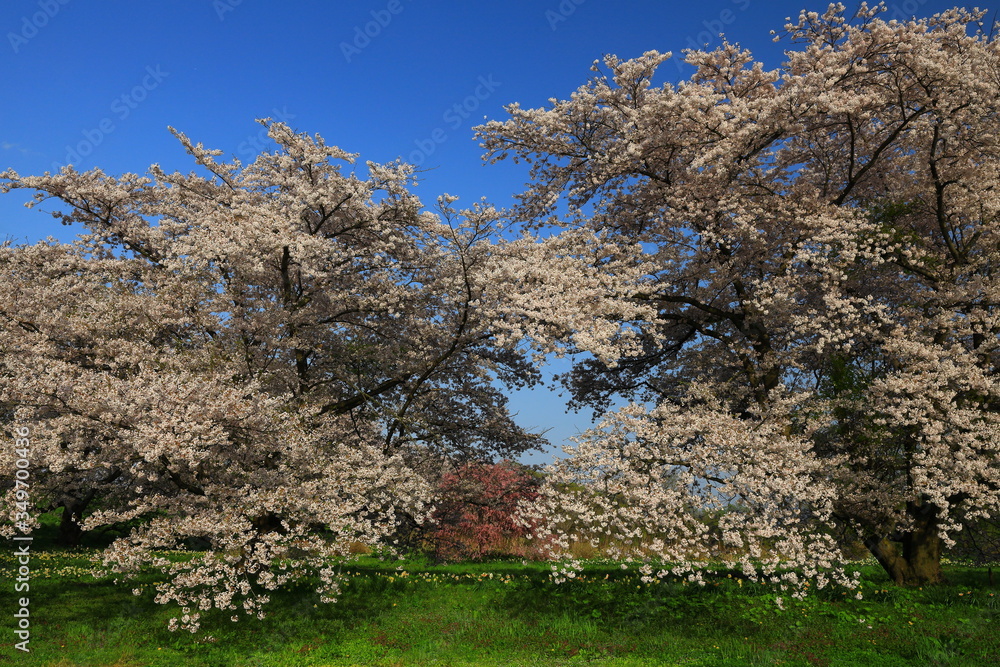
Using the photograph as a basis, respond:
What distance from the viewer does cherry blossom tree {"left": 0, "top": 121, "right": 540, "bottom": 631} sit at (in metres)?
10.9

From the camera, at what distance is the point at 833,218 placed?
42.9ft

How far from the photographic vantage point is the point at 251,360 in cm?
1376

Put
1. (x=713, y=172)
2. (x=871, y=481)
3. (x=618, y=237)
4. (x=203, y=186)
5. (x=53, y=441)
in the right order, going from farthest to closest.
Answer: (x=203, y=186) → (x=618, y=237) → (x=713, y=172) → (x=871, y=481) → (x=53, y=441)

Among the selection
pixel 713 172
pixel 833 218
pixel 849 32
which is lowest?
pixel 833 218

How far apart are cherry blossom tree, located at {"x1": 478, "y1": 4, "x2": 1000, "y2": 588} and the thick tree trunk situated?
0.05m

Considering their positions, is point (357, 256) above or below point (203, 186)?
below

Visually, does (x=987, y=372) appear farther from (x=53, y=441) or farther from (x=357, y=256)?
(x=53, y=441)

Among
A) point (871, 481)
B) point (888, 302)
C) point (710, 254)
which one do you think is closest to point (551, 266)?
point (710, 254)

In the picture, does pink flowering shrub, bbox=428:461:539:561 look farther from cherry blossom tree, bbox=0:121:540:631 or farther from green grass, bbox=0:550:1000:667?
green grass, bbox=0:550:1000:667

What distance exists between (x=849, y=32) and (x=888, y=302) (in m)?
6.52

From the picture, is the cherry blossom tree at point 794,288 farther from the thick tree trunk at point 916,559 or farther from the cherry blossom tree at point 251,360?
the cherry blossom tree at point 251,360

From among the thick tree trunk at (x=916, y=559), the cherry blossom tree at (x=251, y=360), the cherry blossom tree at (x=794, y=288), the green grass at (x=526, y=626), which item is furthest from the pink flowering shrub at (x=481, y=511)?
the thick tree trunk at (x=916, y=559)

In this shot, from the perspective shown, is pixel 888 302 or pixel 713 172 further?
pixel 888 302

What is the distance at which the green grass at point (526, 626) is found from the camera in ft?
37.9
